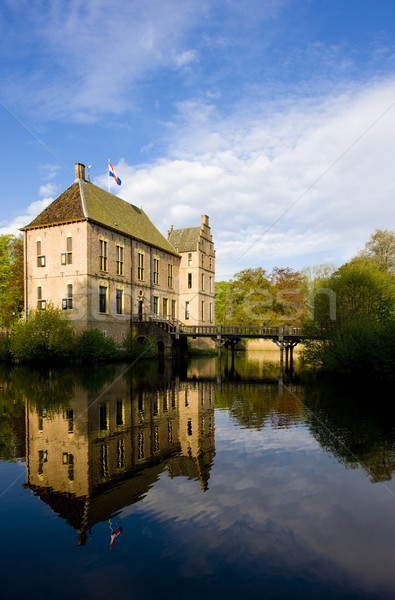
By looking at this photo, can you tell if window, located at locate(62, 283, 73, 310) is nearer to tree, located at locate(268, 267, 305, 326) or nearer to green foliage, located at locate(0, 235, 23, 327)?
green foliage, located at locate(0, 235, 23, 327)

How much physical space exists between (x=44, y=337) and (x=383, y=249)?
114 feet

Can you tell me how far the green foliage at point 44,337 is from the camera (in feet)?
87.8

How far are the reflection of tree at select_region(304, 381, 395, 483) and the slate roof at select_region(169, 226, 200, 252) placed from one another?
105 ft

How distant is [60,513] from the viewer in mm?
5500

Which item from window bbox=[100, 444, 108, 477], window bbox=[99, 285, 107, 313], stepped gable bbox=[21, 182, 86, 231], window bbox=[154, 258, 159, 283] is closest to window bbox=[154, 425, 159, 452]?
window bbox=[100, 444, 108, 477]

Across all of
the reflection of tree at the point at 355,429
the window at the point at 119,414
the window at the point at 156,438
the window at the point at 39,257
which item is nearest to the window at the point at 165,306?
the window at the point at 39,257

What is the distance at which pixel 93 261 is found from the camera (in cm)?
3030

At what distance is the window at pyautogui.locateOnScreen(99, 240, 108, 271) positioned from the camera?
31.3m

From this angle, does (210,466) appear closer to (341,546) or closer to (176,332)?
(341,546)

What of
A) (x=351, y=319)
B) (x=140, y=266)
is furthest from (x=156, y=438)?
(x=140, y=266)

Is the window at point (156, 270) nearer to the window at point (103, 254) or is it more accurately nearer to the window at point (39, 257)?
the window at point (103, 254)

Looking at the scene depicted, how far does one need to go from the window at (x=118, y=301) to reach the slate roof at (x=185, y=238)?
14141 mm

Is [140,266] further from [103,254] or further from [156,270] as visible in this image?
[103,254]

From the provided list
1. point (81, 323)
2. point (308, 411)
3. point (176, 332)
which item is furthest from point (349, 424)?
point (176, 332)
